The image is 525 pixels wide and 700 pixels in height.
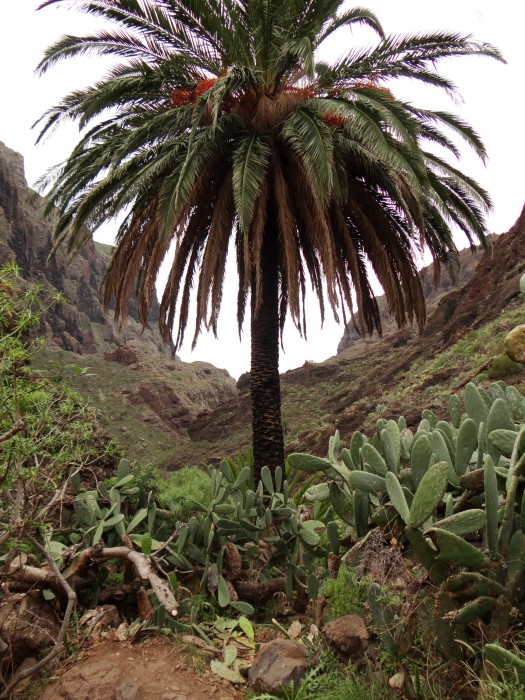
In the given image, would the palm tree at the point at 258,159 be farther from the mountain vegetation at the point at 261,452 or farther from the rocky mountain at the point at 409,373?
the rocky mountain at the point at 409,373

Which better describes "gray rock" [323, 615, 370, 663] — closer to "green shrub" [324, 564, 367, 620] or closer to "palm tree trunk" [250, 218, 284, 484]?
"green shrub" [324, 564, 367, 620]

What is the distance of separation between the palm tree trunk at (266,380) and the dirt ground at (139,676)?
158 inches

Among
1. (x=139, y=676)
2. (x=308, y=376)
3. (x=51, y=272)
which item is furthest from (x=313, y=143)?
(x=51, y=272)

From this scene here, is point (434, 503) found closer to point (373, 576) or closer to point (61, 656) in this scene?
point (373, 576)

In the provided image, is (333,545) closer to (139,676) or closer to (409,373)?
(139,676)

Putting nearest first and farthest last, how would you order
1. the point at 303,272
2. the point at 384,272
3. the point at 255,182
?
the point at 255,182 → the point at 384,272 → the point at 303,272

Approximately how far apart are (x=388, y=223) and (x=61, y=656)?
7.16 m

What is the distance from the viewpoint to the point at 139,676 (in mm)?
3037

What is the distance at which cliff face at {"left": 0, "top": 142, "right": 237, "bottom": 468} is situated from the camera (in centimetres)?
3688

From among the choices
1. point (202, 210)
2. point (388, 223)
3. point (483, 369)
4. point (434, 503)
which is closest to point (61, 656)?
point (434, 503)

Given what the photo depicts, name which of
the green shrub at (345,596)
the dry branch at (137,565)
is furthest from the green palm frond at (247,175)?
the green shrub at (345,596)

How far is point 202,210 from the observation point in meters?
8.04

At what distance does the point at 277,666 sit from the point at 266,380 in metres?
4.75

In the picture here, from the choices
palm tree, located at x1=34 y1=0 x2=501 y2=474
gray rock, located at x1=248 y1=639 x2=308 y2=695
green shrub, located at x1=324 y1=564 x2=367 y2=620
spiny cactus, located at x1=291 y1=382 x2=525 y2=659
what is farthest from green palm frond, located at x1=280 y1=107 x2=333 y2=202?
gray rock, located at x1=248 y1=639 x2=308 y2=695
